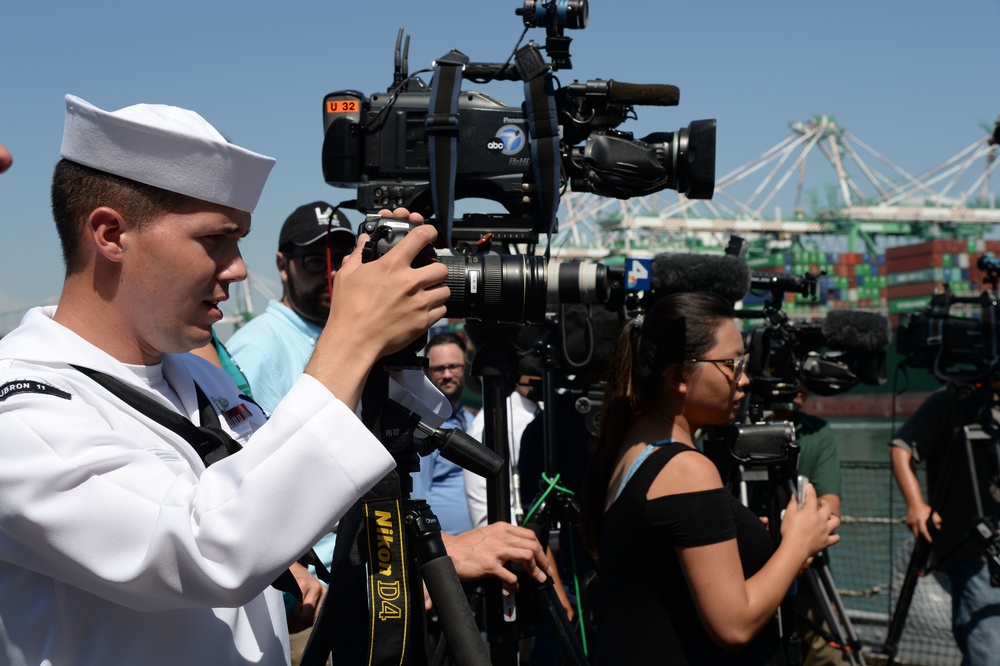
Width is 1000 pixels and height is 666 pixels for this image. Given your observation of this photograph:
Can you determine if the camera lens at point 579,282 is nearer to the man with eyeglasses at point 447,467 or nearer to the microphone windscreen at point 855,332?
the man with eyeglasses at point 447,467

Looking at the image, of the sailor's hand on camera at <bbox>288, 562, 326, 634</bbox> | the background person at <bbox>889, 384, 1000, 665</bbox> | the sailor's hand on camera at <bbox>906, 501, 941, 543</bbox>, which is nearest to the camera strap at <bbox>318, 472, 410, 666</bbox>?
the sailor's hand on camera at <bbox>288, 562, 326, 634</bbox>

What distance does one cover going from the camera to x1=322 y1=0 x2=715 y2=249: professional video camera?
239 cm

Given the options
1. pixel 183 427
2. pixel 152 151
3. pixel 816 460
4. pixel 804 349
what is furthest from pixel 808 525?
pixel 816 460

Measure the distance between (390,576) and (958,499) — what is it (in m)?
3.66

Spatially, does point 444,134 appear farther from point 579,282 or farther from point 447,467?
point 447,467

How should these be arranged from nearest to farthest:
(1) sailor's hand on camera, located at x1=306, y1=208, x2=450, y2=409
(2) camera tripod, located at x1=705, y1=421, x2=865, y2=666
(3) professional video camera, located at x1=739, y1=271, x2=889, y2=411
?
(1) sailor's hand on camera, located at x1=306, y1=208, x2=450, y2=409
(2) camera tripod, located at x1=705, y1=421, x2=865, y2=666
(3) professional video camera, located at x1=739, y1=271, x2=889, y2=411

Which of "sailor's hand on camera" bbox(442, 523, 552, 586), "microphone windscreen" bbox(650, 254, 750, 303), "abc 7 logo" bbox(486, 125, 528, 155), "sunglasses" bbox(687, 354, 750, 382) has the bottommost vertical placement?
"sailor's hand on camera" bbox(442, 523, 552, 586)

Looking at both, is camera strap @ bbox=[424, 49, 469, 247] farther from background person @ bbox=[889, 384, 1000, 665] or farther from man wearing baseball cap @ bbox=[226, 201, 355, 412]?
background person @ bbox=[889, 384, 1000, 665]

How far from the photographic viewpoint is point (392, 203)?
2.36m

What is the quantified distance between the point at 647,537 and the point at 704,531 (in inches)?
6.0

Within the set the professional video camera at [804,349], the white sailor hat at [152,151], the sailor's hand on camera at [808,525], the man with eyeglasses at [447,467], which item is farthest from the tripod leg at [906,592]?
the white sailor hat at [152,151]

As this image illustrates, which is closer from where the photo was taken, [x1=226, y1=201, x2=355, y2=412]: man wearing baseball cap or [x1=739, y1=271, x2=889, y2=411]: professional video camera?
[x1=226, y1=201, x2=355, y2=412]: man wearing baseball cap

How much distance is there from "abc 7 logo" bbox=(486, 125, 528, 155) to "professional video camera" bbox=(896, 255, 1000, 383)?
2.89 m

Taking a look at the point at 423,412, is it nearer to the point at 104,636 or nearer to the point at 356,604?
the point at 356,604
